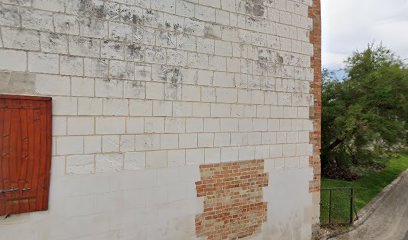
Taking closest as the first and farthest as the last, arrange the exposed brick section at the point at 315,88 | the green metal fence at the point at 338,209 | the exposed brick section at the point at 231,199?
the exposed brick section at the point at 231,199 < the exposed brick section at the point at 315,88 < the green metal fence at the point at 338,209

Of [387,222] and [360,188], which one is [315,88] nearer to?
[387,222]

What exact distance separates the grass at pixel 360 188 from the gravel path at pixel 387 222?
0.55 m

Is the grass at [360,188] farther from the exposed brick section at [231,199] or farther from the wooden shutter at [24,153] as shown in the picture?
the wooden shutter at [24,153]

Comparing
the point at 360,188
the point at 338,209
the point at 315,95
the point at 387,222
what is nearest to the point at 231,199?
the point at 315,95

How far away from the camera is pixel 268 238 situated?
20.4 feet

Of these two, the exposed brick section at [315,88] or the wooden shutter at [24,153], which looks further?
the exposed brick section at [315,88]

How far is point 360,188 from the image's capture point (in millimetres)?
13906

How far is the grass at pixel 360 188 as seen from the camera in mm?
10078

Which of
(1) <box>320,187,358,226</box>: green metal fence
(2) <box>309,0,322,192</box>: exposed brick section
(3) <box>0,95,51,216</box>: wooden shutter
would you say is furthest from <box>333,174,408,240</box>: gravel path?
(3) <box>0,95,51,216</box>: wooden shutter

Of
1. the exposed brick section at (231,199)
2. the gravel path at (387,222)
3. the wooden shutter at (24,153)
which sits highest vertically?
the wooden shutter at (24,153)

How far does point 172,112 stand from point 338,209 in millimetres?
7560

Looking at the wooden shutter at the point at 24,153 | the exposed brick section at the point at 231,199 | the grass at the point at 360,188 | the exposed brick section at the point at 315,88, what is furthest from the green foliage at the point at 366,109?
the wooden shutter at the point at 24,153

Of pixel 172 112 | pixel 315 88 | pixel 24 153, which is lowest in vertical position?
pixel 24 153

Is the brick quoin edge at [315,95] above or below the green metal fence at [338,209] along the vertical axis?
above
